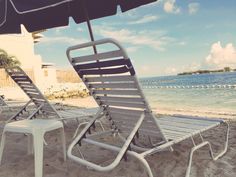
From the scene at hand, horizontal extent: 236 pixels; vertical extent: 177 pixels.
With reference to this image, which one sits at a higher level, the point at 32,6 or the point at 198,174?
the point at 32,6

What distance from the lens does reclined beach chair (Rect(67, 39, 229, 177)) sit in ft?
8.13

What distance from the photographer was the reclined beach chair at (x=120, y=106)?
2.48 m

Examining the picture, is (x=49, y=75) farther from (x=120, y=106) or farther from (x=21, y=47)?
(x=120, y=106)

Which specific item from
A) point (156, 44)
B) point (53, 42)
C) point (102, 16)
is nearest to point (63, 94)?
point (102, 16)

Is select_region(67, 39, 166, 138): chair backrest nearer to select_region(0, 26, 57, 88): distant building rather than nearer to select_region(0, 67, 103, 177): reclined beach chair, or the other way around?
select_region(0, 67, 103, 177): reclined beach chair

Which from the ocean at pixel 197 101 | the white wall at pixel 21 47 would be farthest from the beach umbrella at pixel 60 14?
the white wall at pixel 21 47

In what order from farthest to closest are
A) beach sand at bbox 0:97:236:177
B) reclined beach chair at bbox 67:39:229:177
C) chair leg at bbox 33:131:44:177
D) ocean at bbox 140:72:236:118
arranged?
ocean at bbox 140:72:236:118
beach sand at bbox 0:97:236:177
chair leg at bbox 33:131:44:177
reclined beach chair at bbox 67:39:229:177

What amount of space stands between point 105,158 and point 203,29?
6069cm

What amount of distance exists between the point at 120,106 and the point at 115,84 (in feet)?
0.93

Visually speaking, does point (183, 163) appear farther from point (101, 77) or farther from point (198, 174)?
point (101, 77)

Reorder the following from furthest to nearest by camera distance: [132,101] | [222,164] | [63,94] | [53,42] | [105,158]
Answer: [53,42] → [63,94] → [105,158] → [222,164] → [132,101]

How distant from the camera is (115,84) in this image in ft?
9.02

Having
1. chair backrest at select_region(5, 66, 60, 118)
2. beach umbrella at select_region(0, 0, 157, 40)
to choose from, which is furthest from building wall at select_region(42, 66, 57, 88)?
chair backrest at select_region(5, 66, 60, 118)

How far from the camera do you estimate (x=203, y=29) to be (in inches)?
2387
